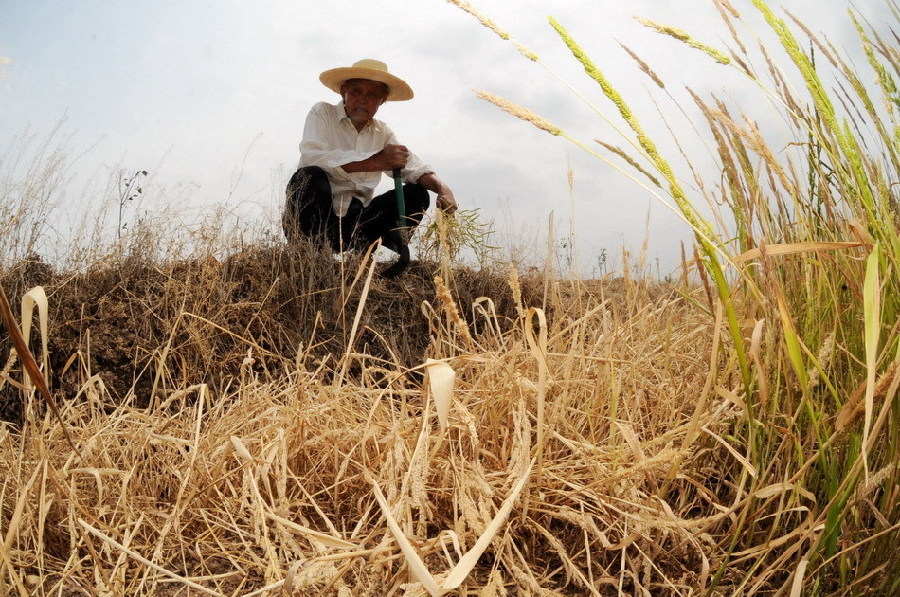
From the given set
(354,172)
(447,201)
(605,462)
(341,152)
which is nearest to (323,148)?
(341,152)

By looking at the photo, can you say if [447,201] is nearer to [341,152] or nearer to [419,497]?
[341,152]

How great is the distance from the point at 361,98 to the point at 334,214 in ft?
2.51

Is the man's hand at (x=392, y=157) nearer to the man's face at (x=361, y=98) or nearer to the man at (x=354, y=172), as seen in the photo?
the man at (x=354, y=172)

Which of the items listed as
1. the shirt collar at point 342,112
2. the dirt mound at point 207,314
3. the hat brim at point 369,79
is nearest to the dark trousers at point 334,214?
the dirt mound at point 207,314

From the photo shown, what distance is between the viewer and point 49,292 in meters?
3.67

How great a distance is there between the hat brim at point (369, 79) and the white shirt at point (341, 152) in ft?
0.51

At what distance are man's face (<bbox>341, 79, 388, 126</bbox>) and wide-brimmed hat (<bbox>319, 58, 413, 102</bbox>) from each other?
0.04m

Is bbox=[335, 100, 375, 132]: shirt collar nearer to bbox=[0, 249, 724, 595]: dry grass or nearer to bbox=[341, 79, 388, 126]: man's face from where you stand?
bbox=[341, 79, 388, 126]: man's face

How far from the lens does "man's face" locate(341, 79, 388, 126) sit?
4.52 meters

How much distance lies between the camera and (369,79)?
4.57 metres

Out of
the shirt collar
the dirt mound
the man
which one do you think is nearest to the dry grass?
the dirt mound

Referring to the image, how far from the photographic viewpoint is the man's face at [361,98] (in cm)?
452

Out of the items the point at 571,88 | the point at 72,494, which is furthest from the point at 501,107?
the point at 72,494

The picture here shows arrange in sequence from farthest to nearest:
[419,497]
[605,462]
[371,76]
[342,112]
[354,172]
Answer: [342,112] → [354,172] → [371,76] → [605,462] → [419,497]
